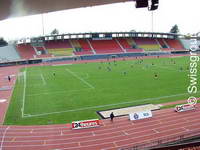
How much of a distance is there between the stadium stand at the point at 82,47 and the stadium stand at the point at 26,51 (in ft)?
39.2

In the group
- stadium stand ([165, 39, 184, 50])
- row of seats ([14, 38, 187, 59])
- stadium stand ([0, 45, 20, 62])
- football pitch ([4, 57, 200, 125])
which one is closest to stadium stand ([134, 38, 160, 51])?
row of seats ([14, 38, 187, 59])

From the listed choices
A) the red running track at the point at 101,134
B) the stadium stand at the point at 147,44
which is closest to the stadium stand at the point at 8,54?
the stadium stand at the point at 147,44

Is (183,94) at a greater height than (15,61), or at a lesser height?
lesser

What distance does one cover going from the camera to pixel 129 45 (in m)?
69.3

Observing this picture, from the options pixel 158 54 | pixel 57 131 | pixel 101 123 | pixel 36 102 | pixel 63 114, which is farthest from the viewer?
pixel 158 54

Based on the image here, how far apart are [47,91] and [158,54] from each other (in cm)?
4977

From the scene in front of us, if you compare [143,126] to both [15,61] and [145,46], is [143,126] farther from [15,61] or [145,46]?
[145,46]

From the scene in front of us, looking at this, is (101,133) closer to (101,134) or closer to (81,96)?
(101,134)

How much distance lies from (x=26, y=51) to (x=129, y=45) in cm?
3189

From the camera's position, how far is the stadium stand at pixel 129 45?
67.2 meters

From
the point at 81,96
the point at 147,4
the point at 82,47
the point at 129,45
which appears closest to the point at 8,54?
the point at 82,47

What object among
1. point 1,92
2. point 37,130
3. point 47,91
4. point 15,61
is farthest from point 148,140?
point 15,61

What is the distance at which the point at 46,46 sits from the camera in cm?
6247

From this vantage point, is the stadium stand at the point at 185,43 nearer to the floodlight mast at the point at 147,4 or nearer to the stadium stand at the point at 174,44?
the stadium stand at the point at 174,44
